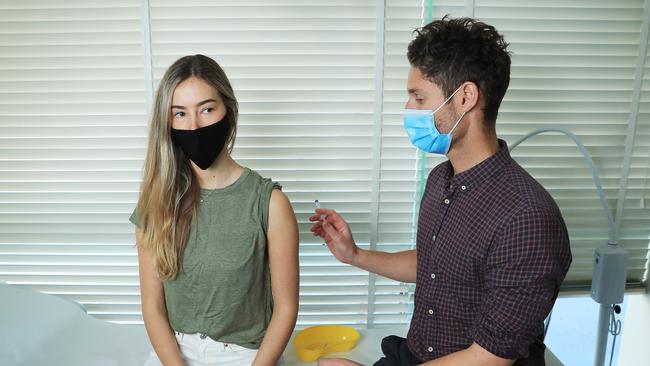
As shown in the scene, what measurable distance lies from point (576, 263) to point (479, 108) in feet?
3.84

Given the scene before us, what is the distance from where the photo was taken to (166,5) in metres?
1.81

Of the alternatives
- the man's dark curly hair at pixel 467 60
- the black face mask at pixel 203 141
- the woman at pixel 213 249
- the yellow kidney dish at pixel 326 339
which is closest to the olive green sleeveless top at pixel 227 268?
the woman at pixel 213 249

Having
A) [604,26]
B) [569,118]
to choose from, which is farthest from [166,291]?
[604,26]

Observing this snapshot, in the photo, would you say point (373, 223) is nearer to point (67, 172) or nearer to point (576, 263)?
point (576, 263)

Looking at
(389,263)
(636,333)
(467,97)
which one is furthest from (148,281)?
(636,333)

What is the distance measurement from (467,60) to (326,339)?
1051 mm

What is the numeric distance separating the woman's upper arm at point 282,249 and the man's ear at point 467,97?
526 mm

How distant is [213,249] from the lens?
145 centimetres

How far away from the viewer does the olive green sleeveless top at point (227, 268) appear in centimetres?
144

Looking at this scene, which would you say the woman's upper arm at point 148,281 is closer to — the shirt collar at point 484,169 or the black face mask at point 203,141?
the black face mask at point 203,141

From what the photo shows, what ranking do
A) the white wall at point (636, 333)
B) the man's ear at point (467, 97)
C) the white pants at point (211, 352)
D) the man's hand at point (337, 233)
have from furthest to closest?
the white wall at point (636, 333) < the man's hand at point (337, 233) < the white pants at point (211, 352) < the man's ear at point (467, 97)

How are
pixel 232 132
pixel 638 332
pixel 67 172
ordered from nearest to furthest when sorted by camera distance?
pixel 232 132 < pixel 67 172 < pixel 638 332

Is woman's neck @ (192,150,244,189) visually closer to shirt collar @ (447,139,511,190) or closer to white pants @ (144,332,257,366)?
white pants @ (144,332,257,366)

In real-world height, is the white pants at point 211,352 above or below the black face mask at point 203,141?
below
